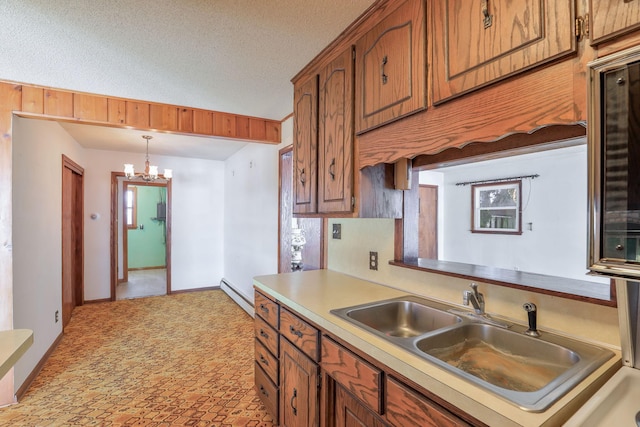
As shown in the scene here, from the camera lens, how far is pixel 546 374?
1.03 m

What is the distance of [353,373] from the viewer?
1.18 m

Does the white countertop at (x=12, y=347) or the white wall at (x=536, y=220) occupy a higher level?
the white wall at (x=536, y=220)

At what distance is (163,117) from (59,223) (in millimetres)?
1822

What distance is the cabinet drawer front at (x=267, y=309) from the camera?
1830 millimetres

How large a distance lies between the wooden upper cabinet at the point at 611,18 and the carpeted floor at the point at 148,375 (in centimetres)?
246

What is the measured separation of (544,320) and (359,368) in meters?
0.72

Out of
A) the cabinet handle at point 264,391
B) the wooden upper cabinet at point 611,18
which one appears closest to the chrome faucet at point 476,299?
the wooden upper cabinet at point 611,18

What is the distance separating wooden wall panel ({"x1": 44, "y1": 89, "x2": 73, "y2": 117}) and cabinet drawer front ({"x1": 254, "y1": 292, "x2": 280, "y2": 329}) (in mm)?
2121

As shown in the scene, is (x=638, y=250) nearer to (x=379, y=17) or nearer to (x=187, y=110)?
(x=379, y=17)

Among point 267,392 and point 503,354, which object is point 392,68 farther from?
point 267,392

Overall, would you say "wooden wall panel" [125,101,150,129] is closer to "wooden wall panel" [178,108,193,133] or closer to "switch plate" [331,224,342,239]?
"wooden wall panel" [178,108,193,133]

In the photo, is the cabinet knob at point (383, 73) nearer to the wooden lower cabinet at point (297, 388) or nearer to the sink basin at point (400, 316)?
the sink basin at point (400, 316)

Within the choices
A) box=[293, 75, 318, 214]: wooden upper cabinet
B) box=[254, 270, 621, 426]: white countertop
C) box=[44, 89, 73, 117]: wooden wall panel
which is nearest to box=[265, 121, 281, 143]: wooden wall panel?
box=[293, 75, 318, 214]: wooden upper cabinet

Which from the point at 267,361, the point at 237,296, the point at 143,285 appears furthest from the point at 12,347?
the point at 143,285
